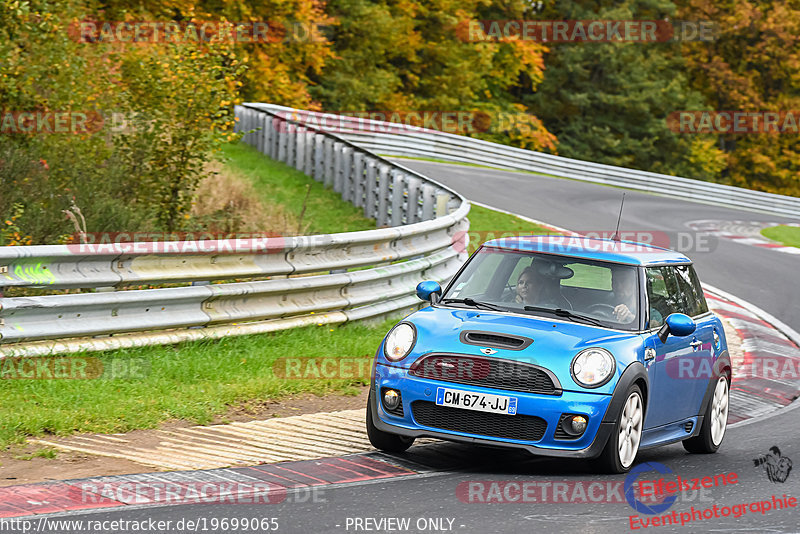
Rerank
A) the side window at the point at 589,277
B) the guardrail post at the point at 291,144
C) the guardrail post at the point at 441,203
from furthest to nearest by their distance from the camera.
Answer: the guardrail post at the point at 291,144 < the guardrail post at the point at 441,203 < the side window at the point at 589,277

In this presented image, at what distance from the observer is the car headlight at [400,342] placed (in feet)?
23.4

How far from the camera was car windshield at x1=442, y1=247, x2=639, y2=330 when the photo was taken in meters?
7.68

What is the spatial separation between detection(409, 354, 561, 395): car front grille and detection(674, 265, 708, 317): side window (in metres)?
2.23

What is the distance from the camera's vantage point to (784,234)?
27.0 m

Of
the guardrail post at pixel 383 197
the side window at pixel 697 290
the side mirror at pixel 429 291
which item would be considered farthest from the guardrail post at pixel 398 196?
the side mirror at pixel 429 291

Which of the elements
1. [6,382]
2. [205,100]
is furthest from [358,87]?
[6,382]

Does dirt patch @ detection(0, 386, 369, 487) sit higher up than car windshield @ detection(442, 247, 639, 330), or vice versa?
car windshield @ detection(442, 247, 639, 330)

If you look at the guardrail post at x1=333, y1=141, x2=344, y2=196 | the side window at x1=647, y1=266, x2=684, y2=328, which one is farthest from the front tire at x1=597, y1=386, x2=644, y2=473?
the guardrail post at x1=333, y1=141, x2=344, y2=196

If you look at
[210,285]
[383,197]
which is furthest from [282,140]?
[210,285]

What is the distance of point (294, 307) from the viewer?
10.4 metres

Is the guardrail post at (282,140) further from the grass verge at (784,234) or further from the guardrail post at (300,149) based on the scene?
the grass verge at (784,234)

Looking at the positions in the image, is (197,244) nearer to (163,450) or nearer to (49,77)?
(163,450)

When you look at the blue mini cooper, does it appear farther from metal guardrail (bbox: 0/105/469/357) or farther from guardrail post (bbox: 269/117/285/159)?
guardrail post (bbox: 269/117/285/159)

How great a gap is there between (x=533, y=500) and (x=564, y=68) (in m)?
50.2
